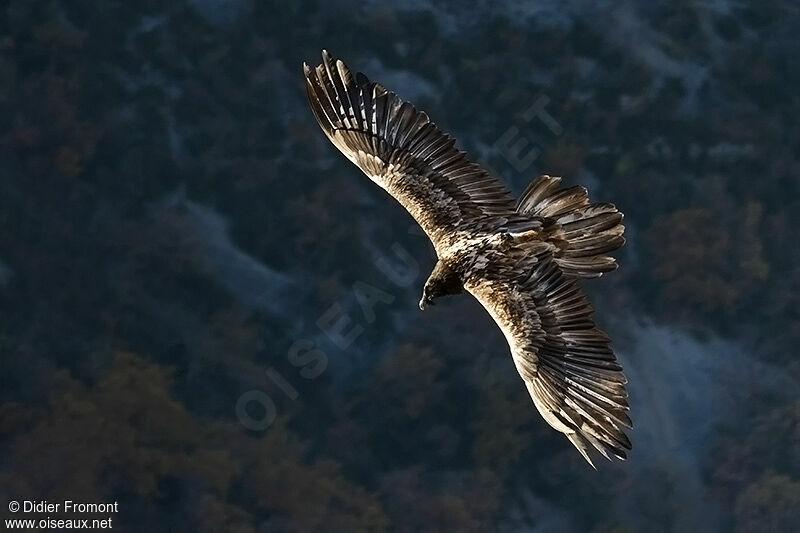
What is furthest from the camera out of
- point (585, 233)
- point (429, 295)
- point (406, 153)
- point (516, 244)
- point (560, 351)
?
point (406, 153)

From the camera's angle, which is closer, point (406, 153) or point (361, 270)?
point (406, 153)

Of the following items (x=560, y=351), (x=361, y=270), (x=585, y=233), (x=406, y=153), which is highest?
(x=361, y=270)

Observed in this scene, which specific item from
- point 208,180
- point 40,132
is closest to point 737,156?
point 208,180

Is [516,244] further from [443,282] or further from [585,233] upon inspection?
[443,282]

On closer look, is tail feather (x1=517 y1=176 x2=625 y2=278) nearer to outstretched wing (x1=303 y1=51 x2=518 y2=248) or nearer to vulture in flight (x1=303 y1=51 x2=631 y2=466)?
vulture in flight (x1=303 y1=51 x2=631 y2=466)

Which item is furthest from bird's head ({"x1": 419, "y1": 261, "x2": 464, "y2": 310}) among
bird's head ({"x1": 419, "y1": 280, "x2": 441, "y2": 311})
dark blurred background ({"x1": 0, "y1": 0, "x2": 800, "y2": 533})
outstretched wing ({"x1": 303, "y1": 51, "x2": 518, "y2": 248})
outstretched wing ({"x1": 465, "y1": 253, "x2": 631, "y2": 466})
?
dark blurred background ({"x1": 0, "y1": 0, "x2": 800, "y2": 533})

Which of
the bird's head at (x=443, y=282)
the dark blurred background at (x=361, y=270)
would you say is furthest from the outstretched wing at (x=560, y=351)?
the dark blurred background at (x=361, y=270)

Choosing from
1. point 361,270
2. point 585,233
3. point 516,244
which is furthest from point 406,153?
point 361,270
